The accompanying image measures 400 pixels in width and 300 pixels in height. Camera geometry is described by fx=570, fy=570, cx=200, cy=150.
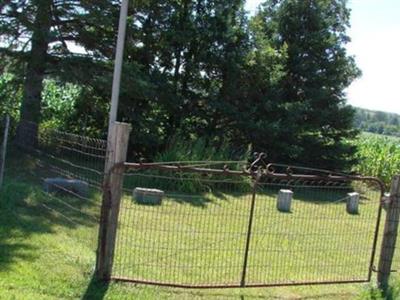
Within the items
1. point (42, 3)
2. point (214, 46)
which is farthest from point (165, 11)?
point (42, 3)

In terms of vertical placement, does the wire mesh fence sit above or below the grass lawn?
above

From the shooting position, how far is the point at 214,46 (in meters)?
16.7

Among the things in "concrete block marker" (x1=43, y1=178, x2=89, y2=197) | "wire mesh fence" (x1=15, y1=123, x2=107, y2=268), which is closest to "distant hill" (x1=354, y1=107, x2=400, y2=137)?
"wire mesh fence" (x1=15, y1=123, x2=107, y2=268)

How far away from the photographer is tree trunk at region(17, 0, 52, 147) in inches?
523

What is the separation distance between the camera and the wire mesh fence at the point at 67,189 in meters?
7.63

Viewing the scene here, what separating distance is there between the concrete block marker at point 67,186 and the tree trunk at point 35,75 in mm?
3314

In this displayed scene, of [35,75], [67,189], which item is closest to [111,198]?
[67,189]

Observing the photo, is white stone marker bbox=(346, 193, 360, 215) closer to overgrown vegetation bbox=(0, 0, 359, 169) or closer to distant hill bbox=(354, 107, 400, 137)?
overgrown vegetation bbox=(0, 0, 359, 169)

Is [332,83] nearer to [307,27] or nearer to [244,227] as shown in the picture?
[307,27]

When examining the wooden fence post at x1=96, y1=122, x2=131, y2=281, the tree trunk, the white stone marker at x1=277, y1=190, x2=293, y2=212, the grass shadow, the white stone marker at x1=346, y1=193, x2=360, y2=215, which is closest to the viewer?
the wooden fence post at x1=96, y1=122, x2=131, y2=281

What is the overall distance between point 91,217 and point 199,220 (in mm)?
2095

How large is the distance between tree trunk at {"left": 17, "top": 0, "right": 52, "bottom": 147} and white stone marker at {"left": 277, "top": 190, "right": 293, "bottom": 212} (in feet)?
19.5

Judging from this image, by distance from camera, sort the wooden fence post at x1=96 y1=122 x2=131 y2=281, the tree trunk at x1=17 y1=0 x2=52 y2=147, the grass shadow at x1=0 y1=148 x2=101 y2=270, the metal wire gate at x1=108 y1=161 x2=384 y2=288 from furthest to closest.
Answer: the tree trunk at x1=17 y1=0 x2=52 y2=147 → the grass shadow at x1=0 y1=148 x2=101 y2=270 → the metal wire gate at x1=108 y1=161 x2=384 y2=288 → the wooden fence post at x1=96 y1=122 x2=131 y2=281

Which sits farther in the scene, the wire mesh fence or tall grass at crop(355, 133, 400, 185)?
tall grass at crop(355, 133, 400, 185)
